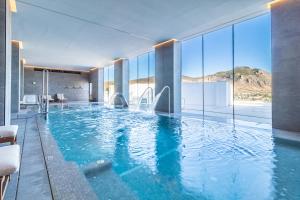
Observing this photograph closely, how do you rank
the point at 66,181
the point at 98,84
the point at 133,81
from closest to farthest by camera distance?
the point at 66,181 < the point at 133,81 < the point at 98,84

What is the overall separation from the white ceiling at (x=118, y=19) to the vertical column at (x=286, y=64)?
2.01 ft

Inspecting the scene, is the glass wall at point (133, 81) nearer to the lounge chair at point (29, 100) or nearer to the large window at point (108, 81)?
the large window at point (108, 81)

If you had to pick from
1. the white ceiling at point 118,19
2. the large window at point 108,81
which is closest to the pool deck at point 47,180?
the white ceiling at point 118,19

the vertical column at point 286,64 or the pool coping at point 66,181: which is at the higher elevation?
the vertical column at point 286,64

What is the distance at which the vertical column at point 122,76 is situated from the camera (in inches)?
487

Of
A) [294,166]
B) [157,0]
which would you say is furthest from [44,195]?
[157,0]

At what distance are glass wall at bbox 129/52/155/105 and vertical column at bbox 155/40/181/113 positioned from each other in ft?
6.62

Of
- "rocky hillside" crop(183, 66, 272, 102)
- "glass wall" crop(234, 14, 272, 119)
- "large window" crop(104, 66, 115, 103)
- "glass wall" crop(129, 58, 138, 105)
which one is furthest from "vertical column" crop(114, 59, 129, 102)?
"glass wall" crop(234, 14, 272, 119)

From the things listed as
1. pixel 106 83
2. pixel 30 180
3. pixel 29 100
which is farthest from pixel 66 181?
pixel 106 83

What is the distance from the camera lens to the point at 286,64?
4.54 metres

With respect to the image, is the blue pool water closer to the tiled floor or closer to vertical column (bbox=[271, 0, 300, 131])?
the tiled floor

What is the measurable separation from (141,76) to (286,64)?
859cm

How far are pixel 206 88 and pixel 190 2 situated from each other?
9.63 meters

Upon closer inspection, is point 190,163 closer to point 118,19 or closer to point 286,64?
point 286,64
